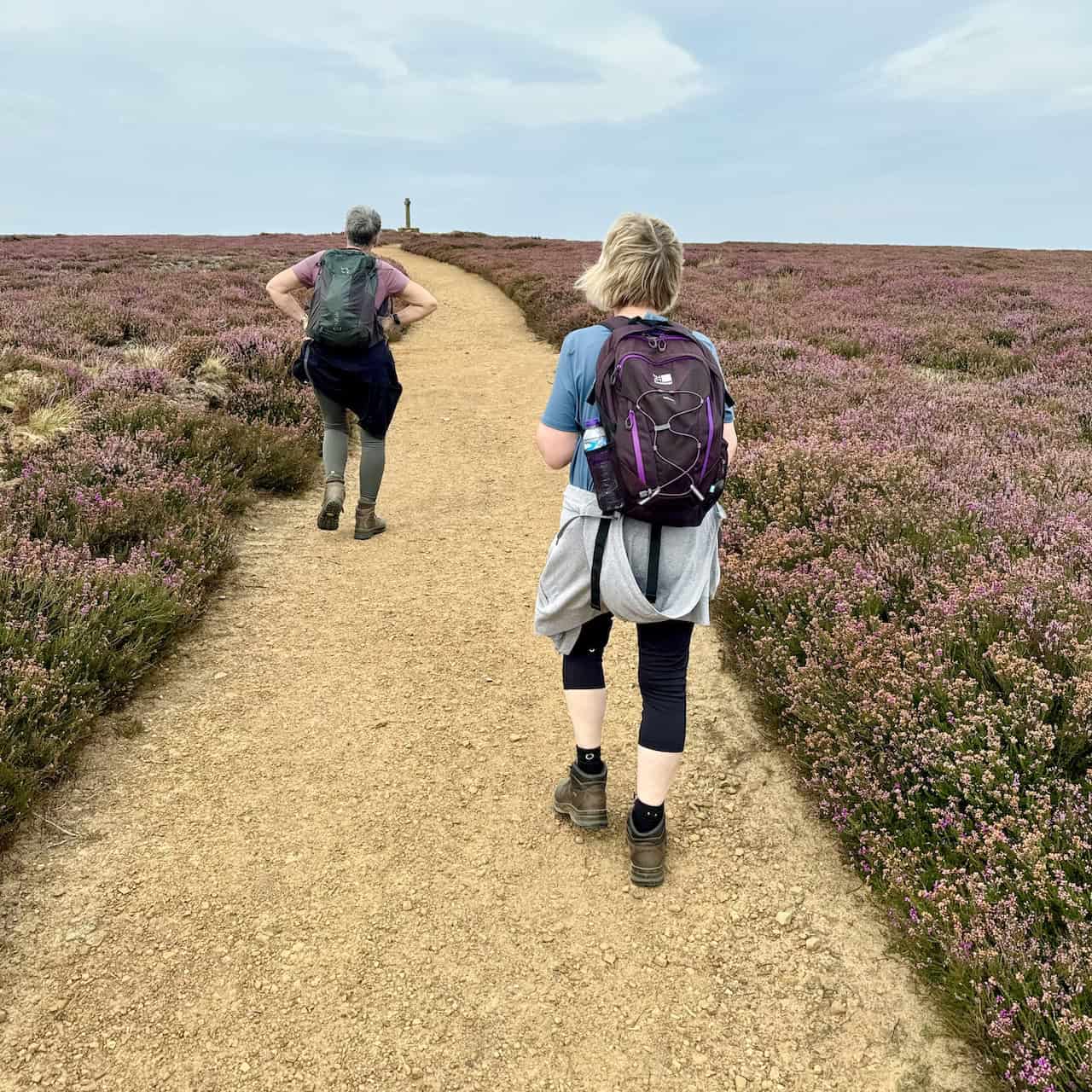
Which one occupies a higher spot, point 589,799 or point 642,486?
point 642,486

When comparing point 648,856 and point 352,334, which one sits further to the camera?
point 352,334

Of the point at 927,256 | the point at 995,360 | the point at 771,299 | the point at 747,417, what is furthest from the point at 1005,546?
the point at 927,256

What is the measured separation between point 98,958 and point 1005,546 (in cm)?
513

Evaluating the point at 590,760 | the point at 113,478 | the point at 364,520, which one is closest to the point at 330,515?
the point at 364,520

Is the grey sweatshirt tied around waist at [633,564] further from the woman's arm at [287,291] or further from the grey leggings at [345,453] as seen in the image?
the grey leggings at [345,453]

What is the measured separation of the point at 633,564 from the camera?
8.86ft

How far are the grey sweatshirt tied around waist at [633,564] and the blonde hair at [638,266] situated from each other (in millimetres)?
729

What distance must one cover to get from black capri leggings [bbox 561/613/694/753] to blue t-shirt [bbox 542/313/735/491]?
0.63 meters

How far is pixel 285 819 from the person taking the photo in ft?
11.5

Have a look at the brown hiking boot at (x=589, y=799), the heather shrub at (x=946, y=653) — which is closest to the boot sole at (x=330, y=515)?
the heather shrub at (x=946, y=653)

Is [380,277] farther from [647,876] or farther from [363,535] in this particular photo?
[647,876]

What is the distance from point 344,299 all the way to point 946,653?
4.50m

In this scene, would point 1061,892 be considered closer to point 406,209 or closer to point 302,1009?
point 302,1009

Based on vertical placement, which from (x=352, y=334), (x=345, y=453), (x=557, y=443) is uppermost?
(x=352, y=334)
